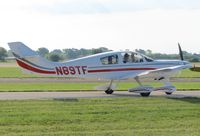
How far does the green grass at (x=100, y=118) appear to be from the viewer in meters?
12.2

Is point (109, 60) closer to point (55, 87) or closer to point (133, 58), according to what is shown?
point (133, 58)

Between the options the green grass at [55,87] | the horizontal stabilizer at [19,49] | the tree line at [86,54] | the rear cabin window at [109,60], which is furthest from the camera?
the tree line at [86,54]

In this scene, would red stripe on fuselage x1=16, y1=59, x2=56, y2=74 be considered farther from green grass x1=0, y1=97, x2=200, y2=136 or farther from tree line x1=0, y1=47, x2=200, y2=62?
tree line x1=0, y1=47, x2=200, y2=62

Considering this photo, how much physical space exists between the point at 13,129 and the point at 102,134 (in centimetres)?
240

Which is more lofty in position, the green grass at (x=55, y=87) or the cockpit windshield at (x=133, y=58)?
the cockpit windshield at (x=133, y=58)

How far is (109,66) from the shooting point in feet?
80.8

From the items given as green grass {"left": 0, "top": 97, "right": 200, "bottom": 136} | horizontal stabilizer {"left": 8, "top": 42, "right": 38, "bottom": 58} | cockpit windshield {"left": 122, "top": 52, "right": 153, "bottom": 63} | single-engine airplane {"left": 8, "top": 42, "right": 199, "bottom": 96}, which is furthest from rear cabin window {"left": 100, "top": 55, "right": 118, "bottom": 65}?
green grass {"left": 0, "top": 97, "right": 200, "bottom": 136}

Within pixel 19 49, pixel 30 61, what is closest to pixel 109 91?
pixel 30 61

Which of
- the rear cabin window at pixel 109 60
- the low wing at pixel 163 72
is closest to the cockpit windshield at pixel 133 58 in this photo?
the rear cabin window at pixel 109 60

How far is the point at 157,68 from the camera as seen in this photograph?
83.2 feet

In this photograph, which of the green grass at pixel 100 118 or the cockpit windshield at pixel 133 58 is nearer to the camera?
the green grass at pixel 100 118

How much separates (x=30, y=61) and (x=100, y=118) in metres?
9.68

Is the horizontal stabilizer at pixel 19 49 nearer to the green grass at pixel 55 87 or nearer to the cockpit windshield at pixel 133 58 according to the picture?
the green grass at pixel 55 87

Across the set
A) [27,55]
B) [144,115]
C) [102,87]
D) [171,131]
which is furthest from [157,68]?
[171,131]
